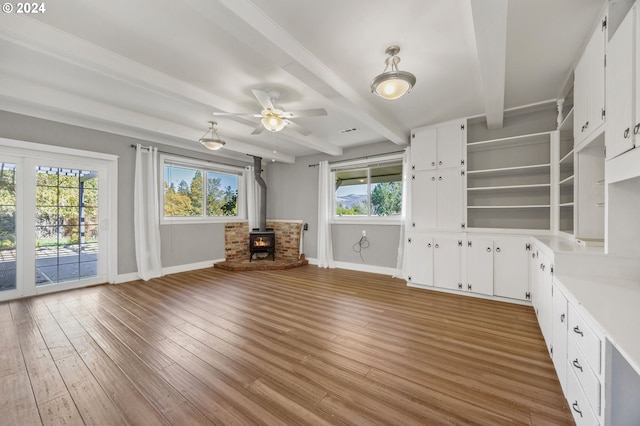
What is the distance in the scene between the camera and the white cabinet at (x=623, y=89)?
4.47 feet

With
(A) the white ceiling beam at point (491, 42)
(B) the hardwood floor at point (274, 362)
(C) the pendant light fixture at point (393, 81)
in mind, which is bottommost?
(B) the hardwood floor at point (274, 362)

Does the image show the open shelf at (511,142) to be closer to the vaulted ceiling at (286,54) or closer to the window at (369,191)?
the vaulted ceiling at (286,54)

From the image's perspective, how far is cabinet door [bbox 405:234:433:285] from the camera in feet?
13.1

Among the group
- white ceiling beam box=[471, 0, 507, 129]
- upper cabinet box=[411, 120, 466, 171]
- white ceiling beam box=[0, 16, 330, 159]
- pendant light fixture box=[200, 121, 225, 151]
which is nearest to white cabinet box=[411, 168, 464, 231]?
upper cabinet box=[411, 120, 466, 171]

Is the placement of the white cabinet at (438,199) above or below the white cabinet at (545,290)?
above

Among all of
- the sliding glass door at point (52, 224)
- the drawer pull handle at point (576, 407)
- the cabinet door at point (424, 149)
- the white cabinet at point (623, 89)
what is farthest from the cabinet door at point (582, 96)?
the sliding glass door at point (52, 224)

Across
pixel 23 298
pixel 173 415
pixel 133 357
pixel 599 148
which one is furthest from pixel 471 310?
pixel 23 298

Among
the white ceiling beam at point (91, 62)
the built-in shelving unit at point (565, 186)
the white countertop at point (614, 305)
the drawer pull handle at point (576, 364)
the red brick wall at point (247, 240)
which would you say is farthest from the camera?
the red brick wall at point (247, 240)

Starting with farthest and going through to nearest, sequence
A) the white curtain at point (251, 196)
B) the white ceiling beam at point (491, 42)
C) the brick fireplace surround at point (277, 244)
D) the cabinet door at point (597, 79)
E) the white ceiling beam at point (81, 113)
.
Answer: the white curtain at point (251, 196)
the brick fireplace surround at point (277, 244)
the white ceiling beam at point (81, 113)
the cabinet door at point (597, 79)
the white ceiling beam at point (491, 42)

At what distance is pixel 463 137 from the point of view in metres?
3.79

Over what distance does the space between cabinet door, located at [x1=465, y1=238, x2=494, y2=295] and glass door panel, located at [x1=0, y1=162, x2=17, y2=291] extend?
643 cm

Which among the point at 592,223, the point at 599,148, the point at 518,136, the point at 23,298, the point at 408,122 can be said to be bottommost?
the point at 23,298

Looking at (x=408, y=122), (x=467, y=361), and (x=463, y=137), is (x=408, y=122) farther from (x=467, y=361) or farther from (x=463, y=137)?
(x=467, y=361)

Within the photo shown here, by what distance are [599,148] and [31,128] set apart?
22.4 feet
